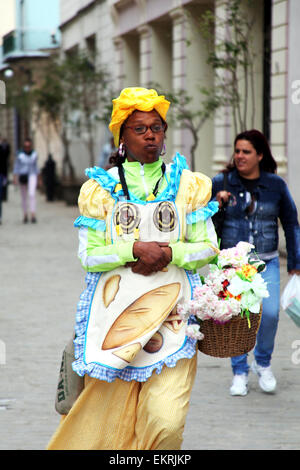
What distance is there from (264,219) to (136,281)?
222 centimetres

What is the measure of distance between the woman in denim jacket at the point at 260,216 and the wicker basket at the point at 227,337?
1960 millimetres

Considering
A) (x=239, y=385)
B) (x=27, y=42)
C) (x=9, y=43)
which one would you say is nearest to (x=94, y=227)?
(x=239, y=385)

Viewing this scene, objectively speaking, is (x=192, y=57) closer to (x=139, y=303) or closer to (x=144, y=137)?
(x=144, y=137)

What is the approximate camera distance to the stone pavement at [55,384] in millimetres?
4953

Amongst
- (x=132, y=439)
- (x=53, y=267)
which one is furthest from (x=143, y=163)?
(x=53, y=267)

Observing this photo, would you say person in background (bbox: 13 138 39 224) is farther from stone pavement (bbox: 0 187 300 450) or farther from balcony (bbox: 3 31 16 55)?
balcony (bbox: 3 31 16 55)

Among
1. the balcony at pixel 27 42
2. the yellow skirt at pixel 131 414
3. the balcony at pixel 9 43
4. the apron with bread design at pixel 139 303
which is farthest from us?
the balcony at pixel 9 43

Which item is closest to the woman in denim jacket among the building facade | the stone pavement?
the stone pavement

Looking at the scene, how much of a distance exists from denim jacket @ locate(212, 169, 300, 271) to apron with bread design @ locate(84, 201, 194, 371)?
204 centimetres

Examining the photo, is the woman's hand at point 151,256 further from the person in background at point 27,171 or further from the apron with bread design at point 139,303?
the person in background at point 27,171

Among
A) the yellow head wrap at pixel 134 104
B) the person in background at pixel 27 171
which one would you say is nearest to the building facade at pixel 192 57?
the person in background at pixel 27 171

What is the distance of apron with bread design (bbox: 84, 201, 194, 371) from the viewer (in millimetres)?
3662

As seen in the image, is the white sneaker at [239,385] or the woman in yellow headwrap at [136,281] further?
the white sneaker at [239,385]

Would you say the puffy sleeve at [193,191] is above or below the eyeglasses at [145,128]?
below
